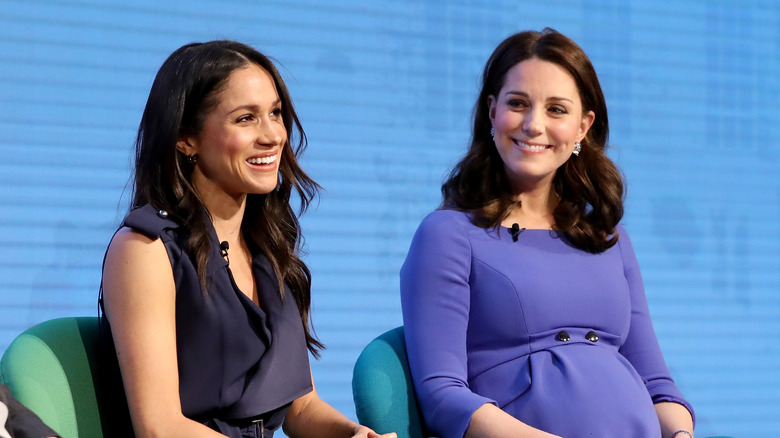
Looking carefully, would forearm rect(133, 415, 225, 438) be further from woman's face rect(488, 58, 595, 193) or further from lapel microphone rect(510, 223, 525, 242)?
woman's face rect(488, 58, 595, 193)

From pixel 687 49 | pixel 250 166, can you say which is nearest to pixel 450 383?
pixel 250 166

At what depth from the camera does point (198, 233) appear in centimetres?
191

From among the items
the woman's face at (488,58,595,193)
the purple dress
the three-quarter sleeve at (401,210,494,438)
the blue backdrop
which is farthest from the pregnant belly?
the blue backdrop

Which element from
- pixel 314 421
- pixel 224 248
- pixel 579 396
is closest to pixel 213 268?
pixel 224 248

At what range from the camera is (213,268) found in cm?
195

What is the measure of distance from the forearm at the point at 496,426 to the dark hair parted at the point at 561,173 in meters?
0.46

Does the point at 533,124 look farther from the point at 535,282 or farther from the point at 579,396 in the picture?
the point at 579,396

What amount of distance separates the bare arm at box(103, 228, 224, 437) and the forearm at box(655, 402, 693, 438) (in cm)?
104

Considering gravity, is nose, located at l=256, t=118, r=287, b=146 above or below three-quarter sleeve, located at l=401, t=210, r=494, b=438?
above

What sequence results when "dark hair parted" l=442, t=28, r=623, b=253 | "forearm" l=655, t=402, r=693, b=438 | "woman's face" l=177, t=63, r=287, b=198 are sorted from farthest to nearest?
"dark hair parted" l=442, t=28, r=623, b=253 → "forearm" l=655, t=402, r=693, b=438 → "woman's face" l=177, t=63, r=287, b=198

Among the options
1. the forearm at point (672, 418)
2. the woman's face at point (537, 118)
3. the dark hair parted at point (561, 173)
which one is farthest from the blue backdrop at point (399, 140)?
the forearm at point (672, 418)

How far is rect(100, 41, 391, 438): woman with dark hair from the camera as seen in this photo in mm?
1797

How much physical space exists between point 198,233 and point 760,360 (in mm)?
2809

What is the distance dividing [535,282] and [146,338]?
88 centimetres
